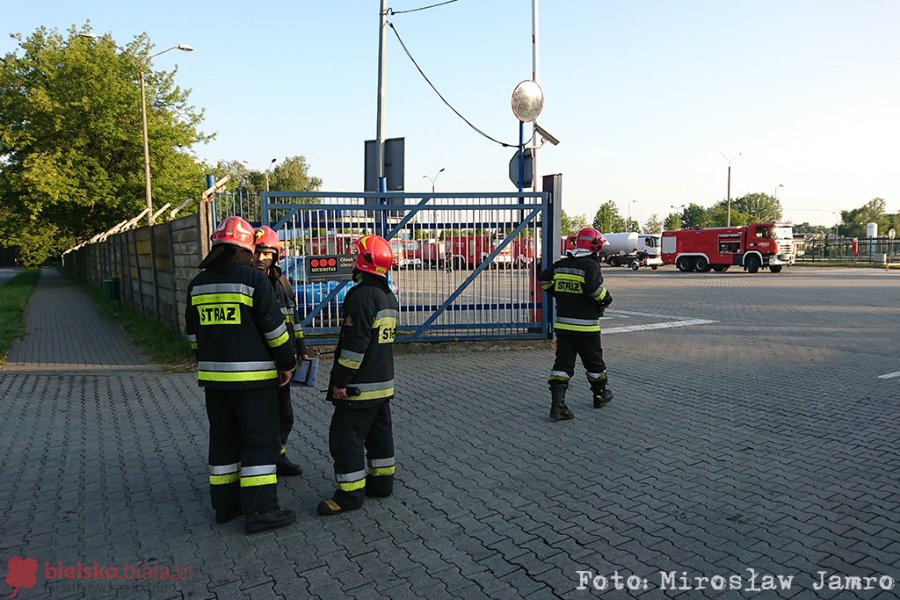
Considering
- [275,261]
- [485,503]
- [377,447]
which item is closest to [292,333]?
[275,261]

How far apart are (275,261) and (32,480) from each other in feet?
8.17

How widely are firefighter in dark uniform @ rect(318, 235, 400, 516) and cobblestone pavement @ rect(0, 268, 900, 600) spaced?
0.29 meters

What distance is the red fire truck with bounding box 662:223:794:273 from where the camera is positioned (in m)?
33.9

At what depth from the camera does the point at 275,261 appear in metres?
4.86

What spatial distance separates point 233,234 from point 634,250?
45.9 m

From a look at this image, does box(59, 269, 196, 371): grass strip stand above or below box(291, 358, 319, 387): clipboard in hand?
below

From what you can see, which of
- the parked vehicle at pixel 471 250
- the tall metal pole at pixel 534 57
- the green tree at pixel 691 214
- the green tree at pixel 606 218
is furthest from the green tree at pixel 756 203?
the parked vehicle at pixel 471 250

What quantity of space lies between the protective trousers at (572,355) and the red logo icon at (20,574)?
4.38 metres

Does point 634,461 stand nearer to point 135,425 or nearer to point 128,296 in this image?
point 135,425

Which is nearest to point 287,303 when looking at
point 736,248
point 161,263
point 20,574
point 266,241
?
point 266,241

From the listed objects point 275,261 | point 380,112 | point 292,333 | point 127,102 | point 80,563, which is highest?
point 127,102

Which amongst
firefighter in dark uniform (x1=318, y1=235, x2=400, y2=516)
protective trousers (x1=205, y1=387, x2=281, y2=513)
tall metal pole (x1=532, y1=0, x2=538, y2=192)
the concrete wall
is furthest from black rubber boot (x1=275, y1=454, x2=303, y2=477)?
tall metal pole (x1=532, y1=0, x2=538, y2=192)

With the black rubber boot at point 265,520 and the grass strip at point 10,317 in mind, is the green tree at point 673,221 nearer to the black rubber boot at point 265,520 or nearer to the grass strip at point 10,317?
the grass strip at point 10,317

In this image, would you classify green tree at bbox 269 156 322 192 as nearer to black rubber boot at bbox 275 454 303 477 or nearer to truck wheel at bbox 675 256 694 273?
truck wheel at bbox 675 256 694 273
